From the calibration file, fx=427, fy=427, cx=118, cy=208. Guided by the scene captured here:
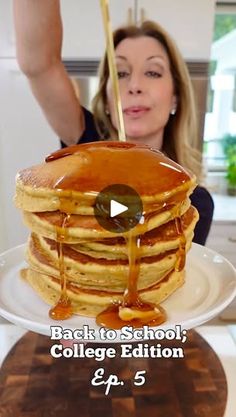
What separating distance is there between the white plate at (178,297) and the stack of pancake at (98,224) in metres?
0.02

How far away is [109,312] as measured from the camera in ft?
1.54

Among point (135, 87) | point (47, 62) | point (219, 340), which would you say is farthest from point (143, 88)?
point (219, 340)

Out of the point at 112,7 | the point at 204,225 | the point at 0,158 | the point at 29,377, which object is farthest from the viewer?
the point at 0,158

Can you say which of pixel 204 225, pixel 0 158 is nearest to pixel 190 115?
pixel 204 225

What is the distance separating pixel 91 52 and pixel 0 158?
586mm

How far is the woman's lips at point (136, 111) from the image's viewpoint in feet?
3.51

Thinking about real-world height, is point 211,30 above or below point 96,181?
below

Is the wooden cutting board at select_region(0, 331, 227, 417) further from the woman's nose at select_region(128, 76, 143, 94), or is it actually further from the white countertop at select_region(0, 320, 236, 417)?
the woman's nose at select_region(128, 76, 143, 94)

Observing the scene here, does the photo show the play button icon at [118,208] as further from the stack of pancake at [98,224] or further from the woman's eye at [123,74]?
the woman's eye at [123,74]

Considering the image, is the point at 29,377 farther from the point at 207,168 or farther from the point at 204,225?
the point at 207,168

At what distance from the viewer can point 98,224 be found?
1.42 feet

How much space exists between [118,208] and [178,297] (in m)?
0.17

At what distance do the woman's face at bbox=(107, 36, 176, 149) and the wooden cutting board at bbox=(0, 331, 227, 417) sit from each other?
58cm

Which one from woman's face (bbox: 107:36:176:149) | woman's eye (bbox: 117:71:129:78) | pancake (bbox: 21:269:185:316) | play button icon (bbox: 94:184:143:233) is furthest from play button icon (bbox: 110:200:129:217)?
woman's eye (bbox: 117:71:129:78)
